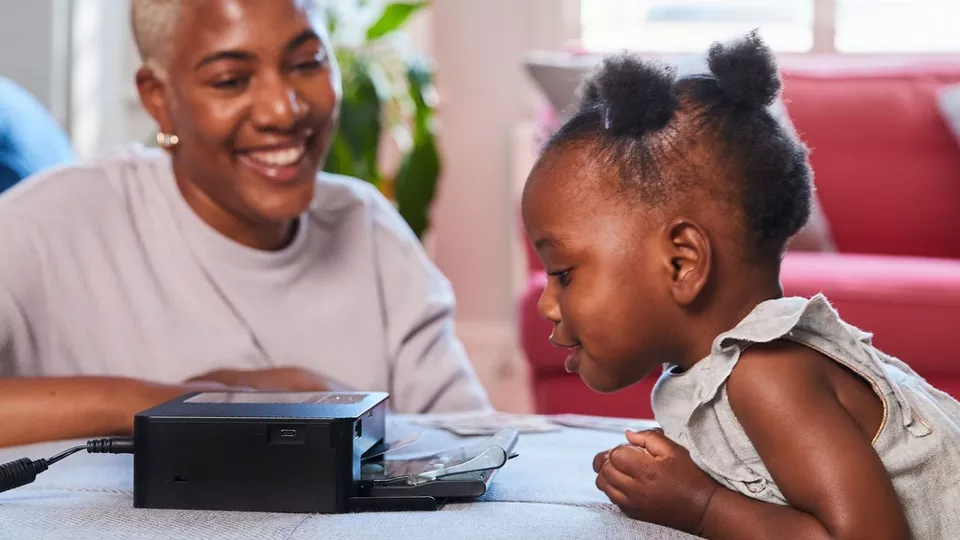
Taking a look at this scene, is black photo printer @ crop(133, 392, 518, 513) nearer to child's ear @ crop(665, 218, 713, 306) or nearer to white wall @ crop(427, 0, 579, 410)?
child's ear @ crop(665, 218, 713, 306)

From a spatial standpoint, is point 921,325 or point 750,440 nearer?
point 750,440

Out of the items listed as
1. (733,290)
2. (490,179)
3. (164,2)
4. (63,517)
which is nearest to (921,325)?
(733,290)

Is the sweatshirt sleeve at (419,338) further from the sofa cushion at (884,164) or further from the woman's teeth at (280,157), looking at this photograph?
the sofa cushion at (884,164)

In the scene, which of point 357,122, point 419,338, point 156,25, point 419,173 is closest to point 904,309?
point 419,338

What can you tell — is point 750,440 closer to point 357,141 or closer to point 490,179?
point 357,141

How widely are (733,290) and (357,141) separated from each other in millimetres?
2256

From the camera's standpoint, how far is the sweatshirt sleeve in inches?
64.6

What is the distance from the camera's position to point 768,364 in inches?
35.4

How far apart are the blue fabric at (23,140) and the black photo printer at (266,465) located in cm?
104

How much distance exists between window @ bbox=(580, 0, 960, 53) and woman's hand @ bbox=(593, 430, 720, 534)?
2897 millimetres

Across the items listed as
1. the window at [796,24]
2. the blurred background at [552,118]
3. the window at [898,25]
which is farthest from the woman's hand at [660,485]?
Answer: the window at [898,25]

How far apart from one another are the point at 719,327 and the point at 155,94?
951 millimetres

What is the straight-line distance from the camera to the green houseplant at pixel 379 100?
3125 mm

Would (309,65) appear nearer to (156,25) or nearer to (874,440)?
(156,25)
